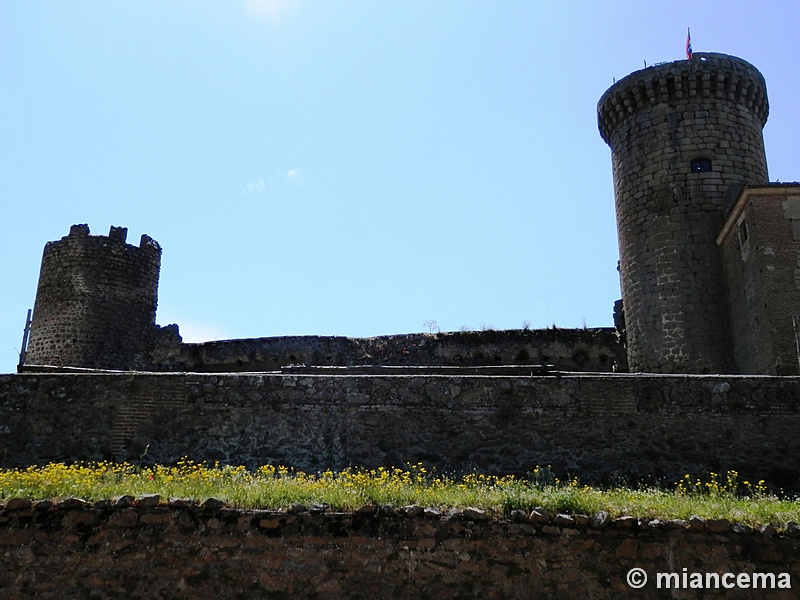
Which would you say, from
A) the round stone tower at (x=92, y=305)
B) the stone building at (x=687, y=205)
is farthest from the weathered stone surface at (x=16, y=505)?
the round stone tower at (x=92, y=305)

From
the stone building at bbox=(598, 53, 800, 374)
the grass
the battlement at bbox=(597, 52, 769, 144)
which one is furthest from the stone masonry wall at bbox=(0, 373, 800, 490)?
the battlement at bbox=(597, 52, 769, 144)

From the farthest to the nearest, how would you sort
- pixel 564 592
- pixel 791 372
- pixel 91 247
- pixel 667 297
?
pixel 91 247 → pixel 667 297 → pixel 791 372 → pixel 564 592

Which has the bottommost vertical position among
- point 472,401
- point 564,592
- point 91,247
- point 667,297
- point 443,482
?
point 564,592

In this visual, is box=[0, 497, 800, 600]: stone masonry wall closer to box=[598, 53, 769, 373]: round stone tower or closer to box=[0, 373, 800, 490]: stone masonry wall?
box=[0, 373, 800, 490]: stone masonry wall

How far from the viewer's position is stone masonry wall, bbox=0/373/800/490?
34.9ft

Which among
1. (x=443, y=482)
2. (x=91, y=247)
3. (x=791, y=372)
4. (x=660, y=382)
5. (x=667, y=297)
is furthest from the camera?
(x=91, y=247)

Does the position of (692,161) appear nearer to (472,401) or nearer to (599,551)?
(472,401)

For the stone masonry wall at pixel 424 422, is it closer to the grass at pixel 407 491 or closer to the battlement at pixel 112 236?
the grass at pixel 407 491

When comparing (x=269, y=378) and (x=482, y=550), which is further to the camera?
(x=269, y=378)

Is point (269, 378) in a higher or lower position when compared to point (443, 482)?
higher

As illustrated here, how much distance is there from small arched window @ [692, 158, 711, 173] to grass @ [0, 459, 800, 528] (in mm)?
11285

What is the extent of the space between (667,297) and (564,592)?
1327 centimetres

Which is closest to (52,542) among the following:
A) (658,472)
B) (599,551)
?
(599,551)

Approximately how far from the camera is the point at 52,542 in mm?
7516
